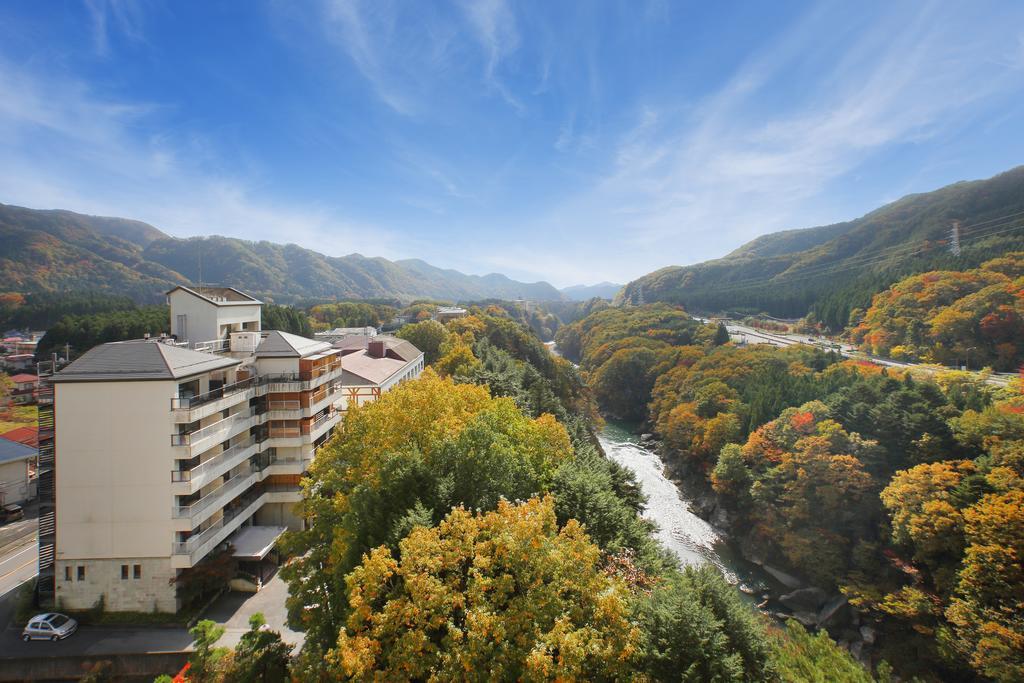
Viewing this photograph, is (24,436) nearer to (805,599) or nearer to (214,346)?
(214,346)

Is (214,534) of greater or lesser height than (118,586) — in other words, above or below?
above

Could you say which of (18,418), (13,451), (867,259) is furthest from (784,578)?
(867,259)

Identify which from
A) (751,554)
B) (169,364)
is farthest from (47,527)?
(751,554)

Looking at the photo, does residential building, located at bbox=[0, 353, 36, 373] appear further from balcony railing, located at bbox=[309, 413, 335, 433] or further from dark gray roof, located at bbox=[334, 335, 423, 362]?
balcony railing, located at bbox=[309, 413, 335, 433]

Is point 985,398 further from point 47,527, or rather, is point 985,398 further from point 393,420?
point 47,527

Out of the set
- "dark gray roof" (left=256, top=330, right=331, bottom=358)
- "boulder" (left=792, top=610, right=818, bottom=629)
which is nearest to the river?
"boulder" (left=792, top=610, right=818, bottom=629)
